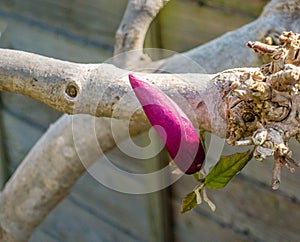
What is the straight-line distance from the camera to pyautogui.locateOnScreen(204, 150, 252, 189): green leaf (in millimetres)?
640

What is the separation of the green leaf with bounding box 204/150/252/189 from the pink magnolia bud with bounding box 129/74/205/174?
8cm

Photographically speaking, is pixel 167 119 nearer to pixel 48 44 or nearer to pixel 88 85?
pixel 88 85

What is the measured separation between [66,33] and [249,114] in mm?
1207

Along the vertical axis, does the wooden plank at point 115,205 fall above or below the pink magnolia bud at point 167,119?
below

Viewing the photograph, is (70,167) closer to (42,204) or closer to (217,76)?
(42,204)

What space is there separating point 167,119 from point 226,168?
0.13 meters

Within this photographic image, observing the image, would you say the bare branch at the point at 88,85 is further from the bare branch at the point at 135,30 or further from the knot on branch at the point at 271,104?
the bare branch at the point at 135,30

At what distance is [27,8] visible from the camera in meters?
1.79

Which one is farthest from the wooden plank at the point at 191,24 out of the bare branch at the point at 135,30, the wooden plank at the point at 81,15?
the bare branch at the point at 135,30

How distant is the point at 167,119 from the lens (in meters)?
0.54

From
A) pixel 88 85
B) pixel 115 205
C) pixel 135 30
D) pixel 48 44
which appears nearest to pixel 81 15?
pixel 48 44

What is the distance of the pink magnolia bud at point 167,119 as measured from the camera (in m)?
0.54

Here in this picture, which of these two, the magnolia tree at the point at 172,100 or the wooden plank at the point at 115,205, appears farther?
the wooden plank at the point at 115,205

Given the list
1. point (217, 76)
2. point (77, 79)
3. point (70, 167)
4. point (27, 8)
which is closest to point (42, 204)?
point (70, 167)
